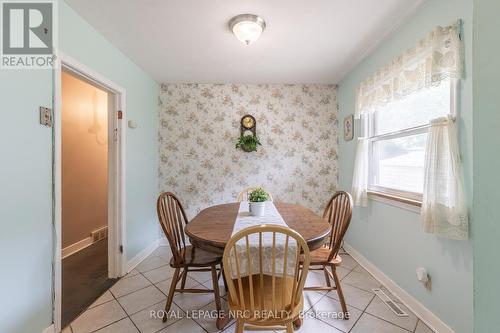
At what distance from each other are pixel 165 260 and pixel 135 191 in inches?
36.8

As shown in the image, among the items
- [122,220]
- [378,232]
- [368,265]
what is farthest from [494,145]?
[122,220]

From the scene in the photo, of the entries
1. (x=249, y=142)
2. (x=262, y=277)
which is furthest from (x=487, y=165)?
(x=249, y=142)

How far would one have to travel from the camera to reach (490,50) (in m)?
0.51

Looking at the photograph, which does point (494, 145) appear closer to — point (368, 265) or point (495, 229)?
point (495, 229)

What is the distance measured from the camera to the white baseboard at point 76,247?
2.66m

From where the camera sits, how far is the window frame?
1381mm

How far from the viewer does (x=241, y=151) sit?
3.17 metres

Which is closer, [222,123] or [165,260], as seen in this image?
[165,260]

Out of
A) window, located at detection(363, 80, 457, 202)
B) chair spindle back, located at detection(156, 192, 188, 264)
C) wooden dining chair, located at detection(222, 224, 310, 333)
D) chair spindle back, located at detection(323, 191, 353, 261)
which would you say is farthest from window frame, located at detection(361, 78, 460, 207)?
chair spindle back, located at detection(156, 192, 188, 264)

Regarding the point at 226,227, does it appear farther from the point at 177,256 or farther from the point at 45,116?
the point at 45,116

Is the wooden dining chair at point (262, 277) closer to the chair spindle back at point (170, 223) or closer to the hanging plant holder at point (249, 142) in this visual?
the chair spindle back at point (170, 223)

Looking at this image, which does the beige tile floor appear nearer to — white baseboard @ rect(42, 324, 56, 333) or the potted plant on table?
white baseboard @ rect(42, 324, 56, 333)

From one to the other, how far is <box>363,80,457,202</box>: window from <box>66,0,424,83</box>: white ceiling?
27.3 inches

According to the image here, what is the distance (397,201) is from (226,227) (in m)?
1.53
